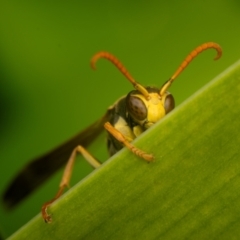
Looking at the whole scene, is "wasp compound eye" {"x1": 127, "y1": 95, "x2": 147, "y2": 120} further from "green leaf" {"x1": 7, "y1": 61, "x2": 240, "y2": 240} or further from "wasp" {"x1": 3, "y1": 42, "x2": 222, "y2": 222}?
"green leaf" {"x1": 7, "y1": 61, "x2": 240, "y2": 240}

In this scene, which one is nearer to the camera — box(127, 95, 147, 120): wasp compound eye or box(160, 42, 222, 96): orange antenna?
box(160, 42, 222, 96): orange antenna

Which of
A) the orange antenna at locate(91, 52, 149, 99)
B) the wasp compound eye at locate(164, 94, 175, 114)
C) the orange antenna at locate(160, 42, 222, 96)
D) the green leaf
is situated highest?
the orange antenna at locate(91, 52, 149, 99)

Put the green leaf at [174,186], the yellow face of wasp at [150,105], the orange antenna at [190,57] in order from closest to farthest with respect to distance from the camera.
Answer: the green leaf at [174,186] → the orange antenna at [190,57] → the yellow face of wasp at [150,105]

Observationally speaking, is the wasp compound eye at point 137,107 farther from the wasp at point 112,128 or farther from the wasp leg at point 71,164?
the wasp leg at point 71,164

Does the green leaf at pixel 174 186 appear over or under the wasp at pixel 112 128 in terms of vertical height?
under

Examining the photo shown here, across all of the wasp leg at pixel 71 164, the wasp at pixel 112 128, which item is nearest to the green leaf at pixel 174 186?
the wasp at pixel 112 128

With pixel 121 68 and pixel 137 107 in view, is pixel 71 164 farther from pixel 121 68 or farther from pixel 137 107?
pixel 121 68

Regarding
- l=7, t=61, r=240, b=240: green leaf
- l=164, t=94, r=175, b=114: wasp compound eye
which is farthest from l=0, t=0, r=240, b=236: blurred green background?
l=7, t=61, r=240, b=240: green leaf
